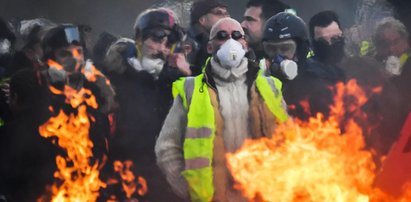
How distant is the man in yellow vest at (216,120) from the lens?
16.4ft

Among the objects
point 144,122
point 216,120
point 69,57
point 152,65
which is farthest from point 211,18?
point 216,120

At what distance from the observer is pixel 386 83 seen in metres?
6.46

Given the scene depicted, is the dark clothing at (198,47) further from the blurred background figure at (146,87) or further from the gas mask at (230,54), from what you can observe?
the gas mask at (230,54)

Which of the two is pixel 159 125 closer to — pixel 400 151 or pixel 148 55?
pixel 148 55

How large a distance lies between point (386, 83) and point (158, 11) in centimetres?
244

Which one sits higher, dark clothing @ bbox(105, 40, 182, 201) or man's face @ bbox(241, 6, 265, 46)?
man's face @ bbox(241, 6, 265, 46)

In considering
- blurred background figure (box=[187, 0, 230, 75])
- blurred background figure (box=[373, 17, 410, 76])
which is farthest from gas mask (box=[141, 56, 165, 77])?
blurred background figure (box=[373, 17, 410, 76])

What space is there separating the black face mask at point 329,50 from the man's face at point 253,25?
0.67 meters

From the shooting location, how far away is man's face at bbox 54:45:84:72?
19.7ft

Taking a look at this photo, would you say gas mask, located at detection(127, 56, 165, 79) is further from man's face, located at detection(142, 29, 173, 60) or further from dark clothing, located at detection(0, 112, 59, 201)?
dark clothing, located at detection(0, 112, 59, 201)

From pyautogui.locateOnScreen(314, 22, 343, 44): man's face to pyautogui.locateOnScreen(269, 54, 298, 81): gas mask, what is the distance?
2.73ft

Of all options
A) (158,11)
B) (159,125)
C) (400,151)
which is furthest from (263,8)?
(400,151)

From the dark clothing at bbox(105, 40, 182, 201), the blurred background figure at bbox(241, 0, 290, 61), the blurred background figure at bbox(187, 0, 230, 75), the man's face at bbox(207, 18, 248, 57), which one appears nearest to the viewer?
the man's face at bbox(207, 18, 248, 57)

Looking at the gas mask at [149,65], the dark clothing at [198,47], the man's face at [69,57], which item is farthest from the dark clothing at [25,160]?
the dark clothing at [198,47]
